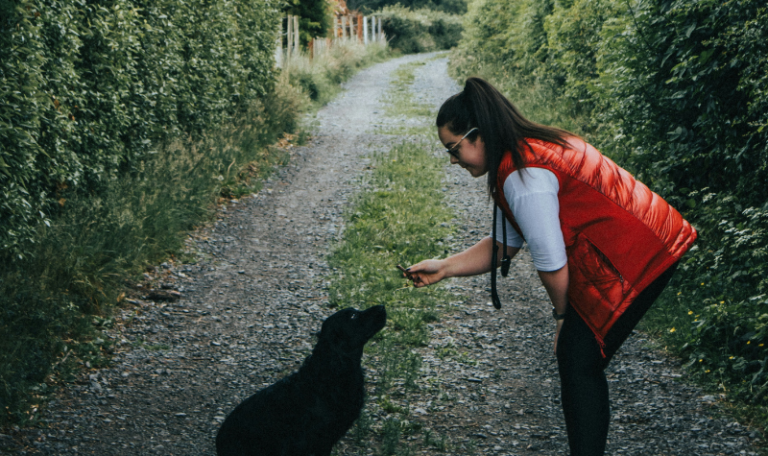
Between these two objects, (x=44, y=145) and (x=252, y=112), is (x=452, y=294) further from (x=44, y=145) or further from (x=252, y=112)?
(x=252, y=112)

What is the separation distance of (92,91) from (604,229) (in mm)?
5395

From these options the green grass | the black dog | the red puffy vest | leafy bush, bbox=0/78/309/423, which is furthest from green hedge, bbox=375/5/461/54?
the red puffy vest

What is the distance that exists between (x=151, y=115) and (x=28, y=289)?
11.4 ft

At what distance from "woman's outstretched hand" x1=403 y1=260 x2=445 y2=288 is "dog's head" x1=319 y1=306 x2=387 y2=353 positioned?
0.71ft

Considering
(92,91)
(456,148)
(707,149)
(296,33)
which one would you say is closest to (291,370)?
(456,148)

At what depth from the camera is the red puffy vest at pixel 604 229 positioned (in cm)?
231


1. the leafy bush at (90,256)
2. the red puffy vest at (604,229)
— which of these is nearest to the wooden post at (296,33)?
the leafy bush at (90,256)

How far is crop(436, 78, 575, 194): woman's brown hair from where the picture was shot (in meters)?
2.33

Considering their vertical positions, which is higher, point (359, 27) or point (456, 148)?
point (359, 27)

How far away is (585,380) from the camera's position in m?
2.51

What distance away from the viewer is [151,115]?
24.4 feet

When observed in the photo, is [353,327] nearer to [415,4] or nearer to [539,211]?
[539,211]

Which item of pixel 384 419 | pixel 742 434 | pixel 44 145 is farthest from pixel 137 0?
pixel 742 434

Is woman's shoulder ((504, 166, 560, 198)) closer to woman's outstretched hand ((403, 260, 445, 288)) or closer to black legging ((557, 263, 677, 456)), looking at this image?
black legging ((557, 263, 677, 456))
